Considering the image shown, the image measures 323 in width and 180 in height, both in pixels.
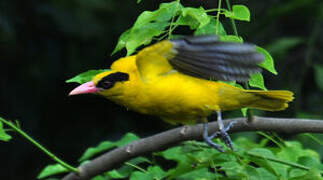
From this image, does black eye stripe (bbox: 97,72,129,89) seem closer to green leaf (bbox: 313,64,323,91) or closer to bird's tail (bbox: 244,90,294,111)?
bird's tail (bbox: 244,90,294,111)

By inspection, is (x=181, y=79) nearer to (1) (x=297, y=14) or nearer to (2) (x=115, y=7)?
(1) (x=297, y=14)

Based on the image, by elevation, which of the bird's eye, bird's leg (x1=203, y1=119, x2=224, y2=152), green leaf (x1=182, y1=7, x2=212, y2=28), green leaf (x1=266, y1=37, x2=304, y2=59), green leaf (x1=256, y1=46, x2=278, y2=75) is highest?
green leaf (x1=182, y1=7, x2=212, y2=28)

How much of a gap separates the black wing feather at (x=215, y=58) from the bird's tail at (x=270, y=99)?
242mm

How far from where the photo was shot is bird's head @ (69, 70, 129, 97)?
6.33ft

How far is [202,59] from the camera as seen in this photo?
→ 74.5 inches

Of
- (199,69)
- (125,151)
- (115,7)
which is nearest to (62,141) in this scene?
(115,7)

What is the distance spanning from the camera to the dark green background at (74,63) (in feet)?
13.7

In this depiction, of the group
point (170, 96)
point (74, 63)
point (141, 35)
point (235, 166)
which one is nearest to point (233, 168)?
point (235, 166)

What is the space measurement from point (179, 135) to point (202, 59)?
0.96 ft

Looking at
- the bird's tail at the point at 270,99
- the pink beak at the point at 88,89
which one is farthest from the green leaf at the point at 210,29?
the pink beak at the point at 88,89

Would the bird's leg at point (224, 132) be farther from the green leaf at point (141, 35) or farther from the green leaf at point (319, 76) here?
the green leaf at point (319, 76)

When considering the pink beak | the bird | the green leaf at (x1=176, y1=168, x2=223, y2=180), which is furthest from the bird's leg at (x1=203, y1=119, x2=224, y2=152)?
the pink beak

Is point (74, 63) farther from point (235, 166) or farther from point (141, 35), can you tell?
point (235, 166)

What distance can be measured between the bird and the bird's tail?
0.17 m
